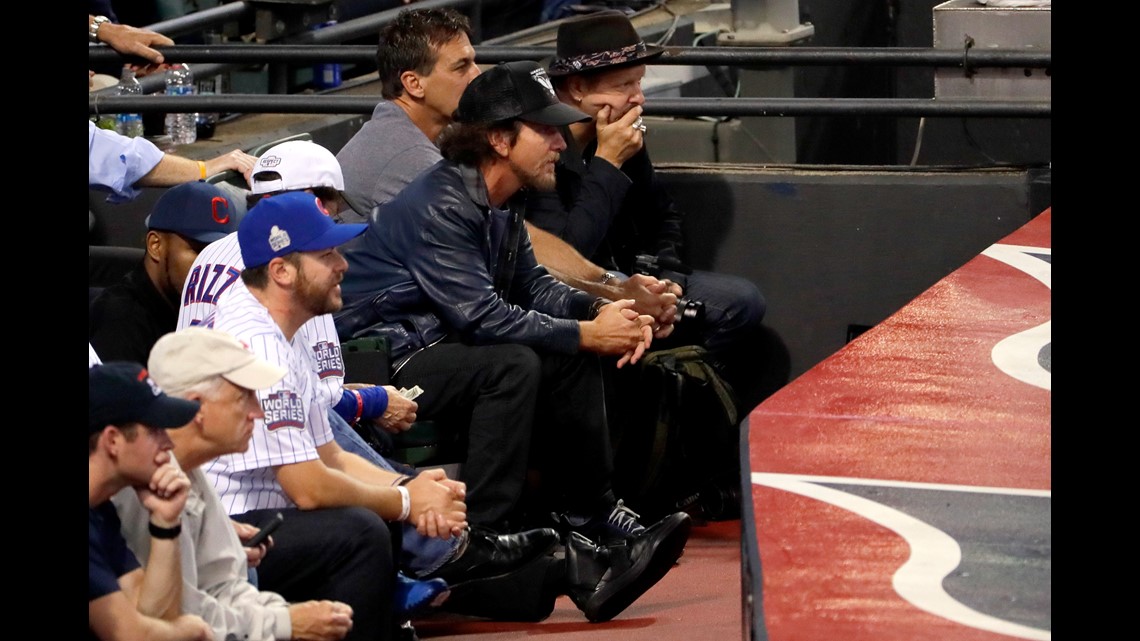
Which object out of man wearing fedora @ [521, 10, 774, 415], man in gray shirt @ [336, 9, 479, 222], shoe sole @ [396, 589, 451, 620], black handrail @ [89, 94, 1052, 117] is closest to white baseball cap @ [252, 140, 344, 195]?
man in gray shirt @ [336, 9, 479, 222]

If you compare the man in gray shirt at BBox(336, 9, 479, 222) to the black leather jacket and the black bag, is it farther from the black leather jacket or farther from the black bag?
the black bag

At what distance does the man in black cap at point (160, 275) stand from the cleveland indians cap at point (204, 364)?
1021mm

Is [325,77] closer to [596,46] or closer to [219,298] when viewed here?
[596,46]

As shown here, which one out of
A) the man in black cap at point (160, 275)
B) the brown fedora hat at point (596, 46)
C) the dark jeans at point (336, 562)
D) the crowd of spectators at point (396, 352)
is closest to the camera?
the crowd of spectators at point (396, 352)

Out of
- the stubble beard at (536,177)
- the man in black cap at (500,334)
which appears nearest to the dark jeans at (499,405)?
the man in black cap at (500,334)

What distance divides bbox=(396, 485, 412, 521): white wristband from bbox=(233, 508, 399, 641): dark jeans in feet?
0.64

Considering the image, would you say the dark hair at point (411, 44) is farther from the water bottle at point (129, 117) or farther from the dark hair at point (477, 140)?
the water bottle at point (129, 117)

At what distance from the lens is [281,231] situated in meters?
3.83

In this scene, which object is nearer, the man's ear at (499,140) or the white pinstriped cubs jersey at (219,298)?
the white pinstriped cubs jersey at (219,298)

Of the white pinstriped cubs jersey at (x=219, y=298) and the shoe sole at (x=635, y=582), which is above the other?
the white pinstriped cubs jersey at (x=219, y=298)

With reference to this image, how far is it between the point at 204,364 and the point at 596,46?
102 inches

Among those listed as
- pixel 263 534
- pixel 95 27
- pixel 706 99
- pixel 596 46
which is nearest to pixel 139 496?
pixel 263 534

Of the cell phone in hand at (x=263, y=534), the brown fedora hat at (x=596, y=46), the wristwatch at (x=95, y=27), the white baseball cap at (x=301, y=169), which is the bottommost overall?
the cell phone in hand at (x=263, y=534)

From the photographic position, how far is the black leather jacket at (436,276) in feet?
15.5
